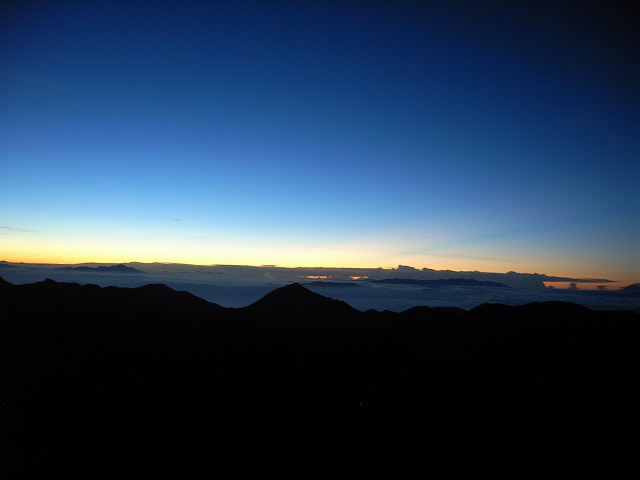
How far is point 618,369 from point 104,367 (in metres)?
47.1

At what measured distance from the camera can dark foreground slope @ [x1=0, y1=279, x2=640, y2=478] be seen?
19516 millimetres

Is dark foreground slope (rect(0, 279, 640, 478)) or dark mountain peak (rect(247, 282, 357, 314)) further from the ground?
dark mountain peak (rect(247, 282, 357, 314))

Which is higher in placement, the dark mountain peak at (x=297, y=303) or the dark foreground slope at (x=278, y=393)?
the dark mountain peak at (x=297, y=303)

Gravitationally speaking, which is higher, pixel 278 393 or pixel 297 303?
pixel 297 303

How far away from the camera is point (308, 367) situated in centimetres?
3061

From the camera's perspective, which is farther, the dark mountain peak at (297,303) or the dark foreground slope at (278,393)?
the dark mountain peak at (297,303)

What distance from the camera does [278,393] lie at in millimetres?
26203

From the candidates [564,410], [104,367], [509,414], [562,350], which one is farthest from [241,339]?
[562,350]

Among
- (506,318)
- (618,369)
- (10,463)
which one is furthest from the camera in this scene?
(506,318)

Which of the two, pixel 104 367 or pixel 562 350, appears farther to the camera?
pixel 562 350

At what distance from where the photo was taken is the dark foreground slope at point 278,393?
19516mm

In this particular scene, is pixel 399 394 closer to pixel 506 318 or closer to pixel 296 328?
pixel 296 328

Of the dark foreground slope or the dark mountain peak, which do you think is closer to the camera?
the dark foreground slope

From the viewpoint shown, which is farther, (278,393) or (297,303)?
(297,303)
